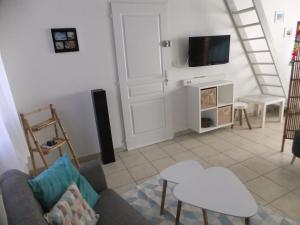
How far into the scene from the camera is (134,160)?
304 cm

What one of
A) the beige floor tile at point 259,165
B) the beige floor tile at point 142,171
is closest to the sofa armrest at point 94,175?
the beige floor tile at point 142,171

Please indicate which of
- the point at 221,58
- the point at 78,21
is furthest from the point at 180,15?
the point at 78,21

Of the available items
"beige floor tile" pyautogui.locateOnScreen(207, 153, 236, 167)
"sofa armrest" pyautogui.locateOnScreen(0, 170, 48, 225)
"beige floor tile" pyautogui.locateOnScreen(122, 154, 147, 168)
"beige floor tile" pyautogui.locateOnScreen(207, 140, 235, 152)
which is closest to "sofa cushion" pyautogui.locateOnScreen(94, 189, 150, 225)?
"sofa armrest" pyautogui.locateOnScreen(0, 170, 48, 225)

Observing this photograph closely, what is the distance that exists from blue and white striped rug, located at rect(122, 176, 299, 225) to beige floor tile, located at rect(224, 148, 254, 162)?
3.11ft

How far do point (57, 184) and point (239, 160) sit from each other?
2325 millimetres

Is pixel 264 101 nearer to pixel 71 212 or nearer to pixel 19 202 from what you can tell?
pixel 71 212

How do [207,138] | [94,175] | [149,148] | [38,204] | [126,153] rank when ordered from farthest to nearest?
[207,138] < [149,148] < [126,153] < [94,175] < [38,204]

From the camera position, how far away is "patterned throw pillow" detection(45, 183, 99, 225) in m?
1.16

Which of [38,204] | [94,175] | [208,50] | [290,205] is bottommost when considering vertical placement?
[290,205]

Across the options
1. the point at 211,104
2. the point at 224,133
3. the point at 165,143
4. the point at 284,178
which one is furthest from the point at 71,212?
the point at 224,133

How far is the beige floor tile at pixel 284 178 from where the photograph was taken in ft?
7.50

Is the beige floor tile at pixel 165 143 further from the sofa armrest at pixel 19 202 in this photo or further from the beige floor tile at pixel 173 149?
the sofa armrest at pixel 19 202

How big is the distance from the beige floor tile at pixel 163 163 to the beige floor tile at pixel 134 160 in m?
0.17

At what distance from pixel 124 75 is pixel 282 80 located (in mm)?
2862
